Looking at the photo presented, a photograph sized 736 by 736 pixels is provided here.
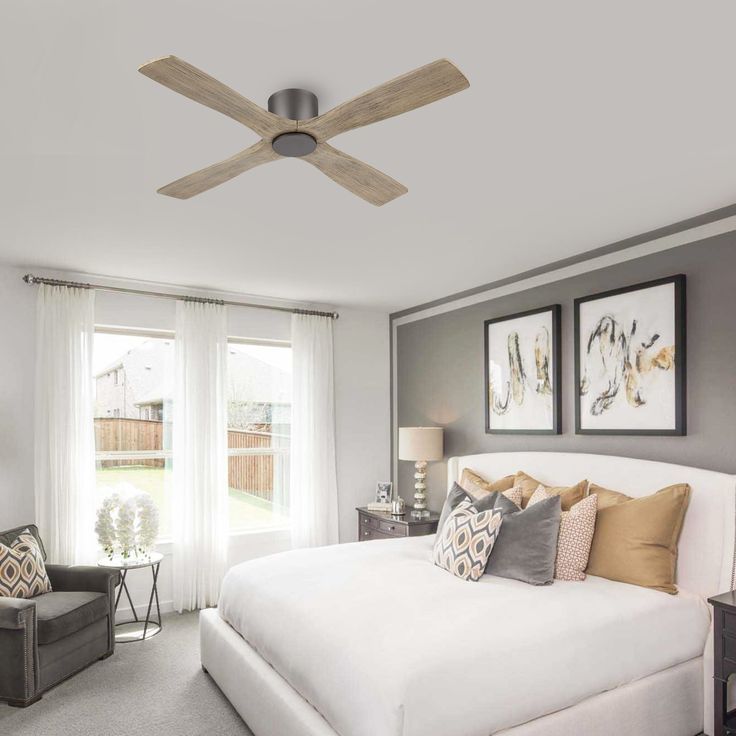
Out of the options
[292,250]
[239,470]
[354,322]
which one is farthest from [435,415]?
[292,250]

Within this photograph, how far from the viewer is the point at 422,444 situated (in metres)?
4.88

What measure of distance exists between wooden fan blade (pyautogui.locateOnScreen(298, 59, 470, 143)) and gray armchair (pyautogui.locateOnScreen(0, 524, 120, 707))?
112 inches

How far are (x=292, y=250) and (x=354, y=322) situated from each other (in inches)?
77.6

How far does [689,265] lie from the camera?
10.6 feet

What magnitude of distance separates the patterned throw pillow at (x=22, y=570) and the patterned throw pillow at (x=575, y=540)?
9.93 feet

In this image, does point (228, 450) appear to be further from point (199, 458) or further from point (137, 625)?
point (137, 625)

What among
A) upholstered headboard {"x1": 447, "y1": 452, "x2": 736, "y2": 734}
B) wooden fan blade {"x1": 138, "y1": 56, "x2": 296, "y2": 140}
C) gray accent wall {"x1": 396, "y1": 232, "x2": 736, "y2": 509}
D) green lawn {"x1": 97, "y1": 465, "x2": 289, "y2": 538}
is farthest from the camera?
green lawn {"x1": 97, "y1": 465, "x2": 289, "y2": 538}

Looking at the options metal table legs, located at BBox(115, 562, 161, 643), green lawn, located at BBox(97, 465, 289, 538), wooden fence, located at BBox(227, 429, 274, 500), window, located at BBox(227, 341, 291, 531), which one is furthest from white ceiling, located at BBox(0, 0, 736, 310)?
metal table legs, located at BBox(115, 562, 161, 643)

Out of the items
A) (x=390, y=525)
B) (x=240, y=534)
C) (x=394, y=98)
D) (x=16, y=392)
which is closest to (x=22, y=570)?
(x=16, y=392)

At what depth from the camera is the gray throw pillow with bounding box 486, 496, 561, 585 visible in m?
2.90

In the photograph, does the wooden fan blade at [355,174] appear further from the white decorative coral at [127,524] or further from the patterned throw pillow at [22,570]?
the patterned throw pillow at [22,570]

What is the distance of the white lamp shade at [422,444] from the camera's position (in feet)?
16.0

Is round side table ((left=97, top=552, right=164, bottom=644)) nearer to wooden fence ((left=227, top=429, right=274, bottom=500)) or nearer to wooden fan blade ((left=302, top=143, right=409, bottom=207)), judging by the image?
wooden fence ((left=227, top=429, right=274, bottom=500))

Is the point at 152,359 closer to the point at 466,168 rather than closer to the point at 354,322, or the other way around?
the point at 354,322
